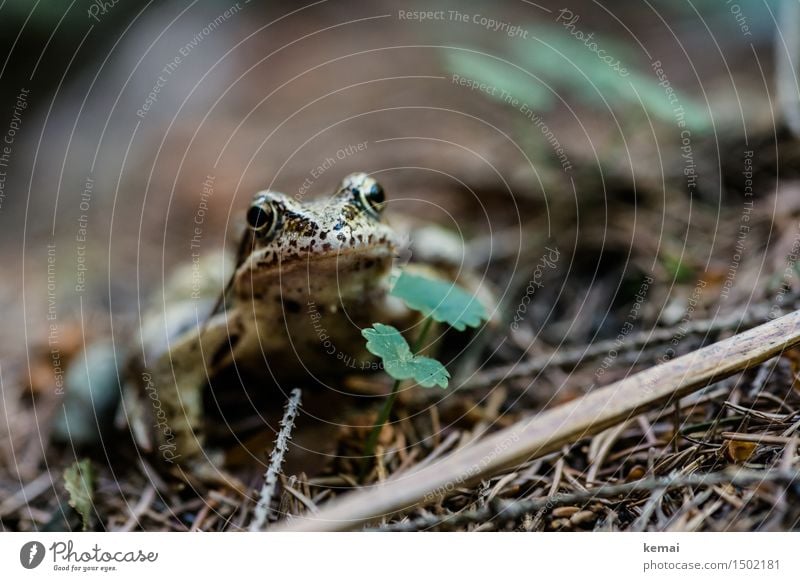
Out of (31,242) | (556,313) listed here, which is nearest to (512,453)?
(556,313)

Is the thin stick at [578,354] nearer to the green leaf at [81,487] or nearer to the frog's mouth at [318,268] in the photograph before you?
the frog's mouth at [318,268]

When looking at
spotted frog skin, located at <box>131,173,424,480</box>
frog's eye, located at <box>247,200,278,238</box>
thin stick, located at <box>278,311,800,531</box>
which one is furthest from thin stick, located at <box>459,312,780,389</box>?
frog's eye, located at <box>247,200,278,238</box>

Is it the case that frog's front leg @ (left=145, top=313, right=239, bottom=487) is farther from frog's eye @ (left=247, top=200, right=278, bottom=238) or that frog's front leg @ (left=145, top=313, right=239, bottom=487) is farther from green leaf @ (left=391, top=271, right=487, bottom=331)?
green leaf @ (left=391, top=271, right=487, bottom=331)

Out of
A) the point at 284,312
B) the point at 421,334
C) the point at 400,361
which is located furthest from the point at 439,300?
the point at 284,312

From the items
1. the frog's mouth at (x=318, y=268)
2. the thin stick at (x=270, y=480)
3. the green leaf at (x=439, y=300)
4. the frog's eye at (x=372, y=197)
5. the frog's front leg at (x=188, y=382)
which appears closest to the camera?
the thin stick at (x=270, y=480)

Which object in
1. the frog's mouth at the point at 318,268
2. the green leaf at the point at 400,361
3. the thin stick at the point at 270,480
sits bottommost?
the thin stick at the point at 270,480

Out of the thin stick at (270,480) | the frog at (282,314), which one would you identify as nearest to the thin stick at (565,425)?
the thin stick at (270,480)
